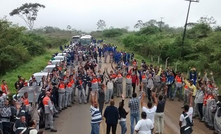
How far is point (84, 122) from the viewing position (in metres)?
13.3

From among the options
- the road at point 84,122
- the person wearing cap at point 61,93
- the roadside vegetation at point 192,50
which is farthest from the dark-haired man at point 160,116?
the roadside vegetation at point 192,50

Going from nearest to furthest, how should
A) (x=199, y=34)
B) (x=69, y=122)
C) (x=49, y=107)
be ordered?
(x=49, y=107) < (x=69, y=122) < (x=199, y=34)

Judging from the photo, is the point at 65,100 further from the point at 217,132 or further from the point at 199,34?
the point at 199,34

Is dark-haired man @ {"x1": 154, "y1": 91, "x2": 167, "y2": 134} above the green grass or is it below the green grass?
above

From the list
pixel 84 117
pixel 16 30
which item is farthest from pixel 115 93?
pixel 16 30

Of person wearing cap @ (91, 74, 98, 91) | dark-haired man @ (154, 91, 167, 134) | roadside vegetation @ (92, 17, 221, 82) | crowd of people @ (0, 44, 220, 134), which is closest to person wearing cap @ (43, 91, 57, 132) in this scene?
crowd of people @ (0, 44, 220, 134)

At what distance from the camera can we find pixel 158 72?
57.8 ft

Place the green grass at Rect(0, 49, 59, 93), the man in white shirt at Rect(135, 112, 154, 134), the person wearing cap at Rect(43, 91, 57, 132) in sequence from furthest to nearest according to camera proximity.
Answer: the green grass at Rect(0, 49, 59, 93), the person wearing cap at Rect(43, 91, 57, 132), the man in white shirt at Rect(135, 112, 154, 134)

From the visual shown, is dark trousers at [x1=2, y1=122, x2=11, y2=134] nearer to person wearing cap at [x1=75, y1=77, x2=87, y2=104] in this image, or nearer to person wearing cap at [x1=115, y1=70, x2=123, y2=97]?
person wearing cap at [x1=75, y1=77, x2=87, y2=104]

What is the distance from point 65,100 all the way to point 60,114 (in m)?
0.95

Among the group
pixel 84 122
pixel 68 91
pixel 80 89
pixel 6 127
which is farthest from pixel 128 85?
pixel 6 127

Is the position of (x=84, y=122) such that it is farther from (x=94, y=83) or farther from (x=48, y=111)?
A: (x=94, y=83)

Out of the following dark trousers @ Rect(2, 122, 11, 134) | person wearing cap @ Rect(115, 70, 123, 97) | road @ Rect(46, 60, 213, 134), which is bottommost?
road @ Rect(46, 60, 213, 134)

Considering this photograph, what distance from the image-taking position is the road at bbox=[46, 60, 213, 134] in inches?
484
